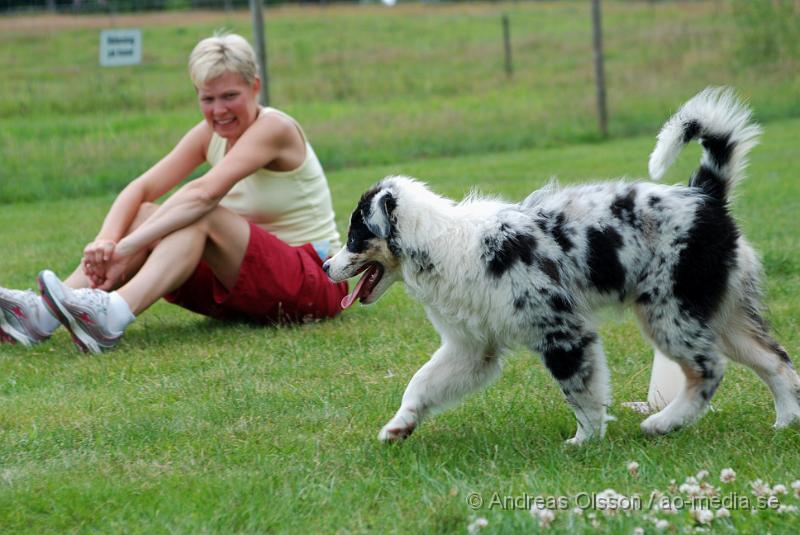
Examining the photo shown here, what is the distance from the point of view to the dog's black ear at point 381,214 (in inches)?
163

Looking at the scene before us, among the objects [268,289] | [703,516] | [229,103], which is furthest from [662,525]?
[229,103]

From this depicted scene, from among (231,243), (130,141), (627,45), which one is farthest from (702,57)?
(231,243)

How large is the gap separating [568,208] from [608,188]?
7.6 inches

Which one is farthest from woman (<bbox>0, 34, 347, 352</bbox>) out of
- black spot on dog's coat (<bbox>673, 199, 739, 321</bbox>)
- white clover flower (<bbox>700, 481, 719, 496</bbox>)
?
white clover flower (<bbox>700, 481, 719, 496</bbox>)

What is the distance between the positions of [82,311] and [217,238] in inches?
32.1

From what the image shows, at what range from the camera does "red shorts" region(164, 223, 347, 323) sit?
607cm

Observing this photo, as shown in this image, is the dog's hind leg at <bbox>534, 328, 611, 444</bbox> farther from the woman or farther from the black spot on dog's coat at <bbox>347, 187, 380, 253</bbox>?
the woman

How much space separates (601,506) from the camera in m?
3.24

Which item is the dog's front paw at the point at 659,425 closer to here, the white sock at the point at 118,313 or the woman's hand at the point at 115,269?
the white sock at the point at 118,313

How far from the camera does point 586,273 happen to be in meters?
4.11

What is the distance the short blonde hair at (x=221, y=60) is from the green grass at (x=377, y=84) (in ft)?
24.2

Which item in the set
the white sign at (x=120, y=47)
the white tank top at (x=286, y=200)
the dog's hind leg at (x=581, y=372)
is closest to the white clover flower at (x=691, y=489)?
the dog's hind leg at (x=581, y=372)

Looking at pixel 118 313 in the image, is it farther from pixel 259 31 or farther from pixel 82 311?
pixel 259 31

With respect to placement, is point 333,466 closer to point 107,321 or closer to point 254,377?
point 254,377
